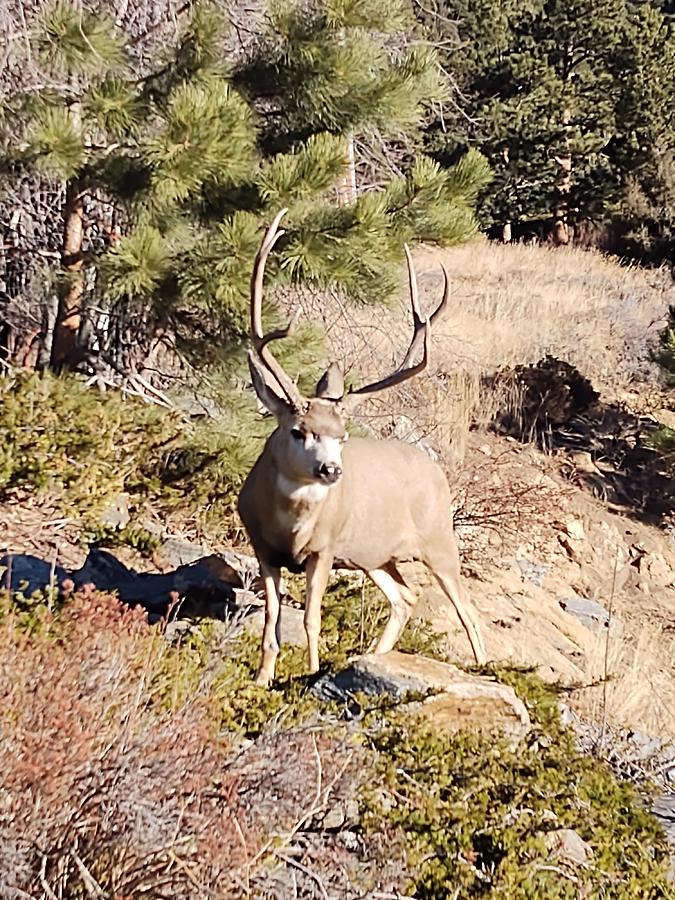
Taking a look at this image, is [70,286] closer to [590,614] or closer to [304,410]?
[304,410]

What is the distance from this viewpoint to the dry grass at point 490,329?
12.4m

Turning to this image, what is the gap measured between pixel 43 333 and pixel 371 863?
21.4ft

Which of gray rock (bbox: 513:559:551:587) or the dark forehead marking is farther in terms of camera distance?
gray rock (bbox: 513:559:551:587)

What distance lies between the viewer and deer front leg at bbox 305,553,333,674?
5477mm

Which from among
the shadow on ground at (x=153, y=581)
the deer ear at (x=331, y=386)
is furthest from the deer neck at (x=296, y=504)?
the shadow on ground at (x=153, y=581)

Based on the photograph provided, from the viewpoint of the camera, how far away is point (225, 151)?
7.28 meters

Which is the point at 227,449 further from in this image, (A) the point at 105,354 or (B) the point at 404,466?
(B) the point at 404,466

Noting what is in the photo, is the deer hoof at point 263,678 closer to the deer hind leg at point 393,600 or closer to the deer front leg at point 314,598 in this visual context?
the deer front leg at point 314,598

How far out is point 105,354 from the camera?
9.11m

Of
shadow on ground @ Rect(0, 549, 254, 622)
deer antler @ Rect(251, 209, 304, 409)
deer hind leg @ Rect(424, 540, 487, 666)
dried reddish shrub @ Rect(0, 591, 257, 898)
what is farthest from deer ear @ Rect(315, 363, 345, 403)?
dried reddish shrub @ Rect(0, 591, 257, 898)

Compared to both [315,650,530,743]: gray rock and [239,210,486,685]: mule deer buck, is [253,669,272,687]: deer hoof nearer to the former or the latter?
[239,210,486,685]: mule deer buck

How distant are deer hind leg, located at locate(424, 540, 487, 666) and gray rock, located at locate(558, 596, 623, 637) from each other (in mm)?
3809

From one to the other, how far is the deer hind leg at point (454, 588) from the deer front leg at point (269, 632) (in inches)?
50.0

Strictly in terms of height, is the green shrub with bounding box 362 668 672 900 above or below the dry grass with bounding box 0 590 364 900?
below
